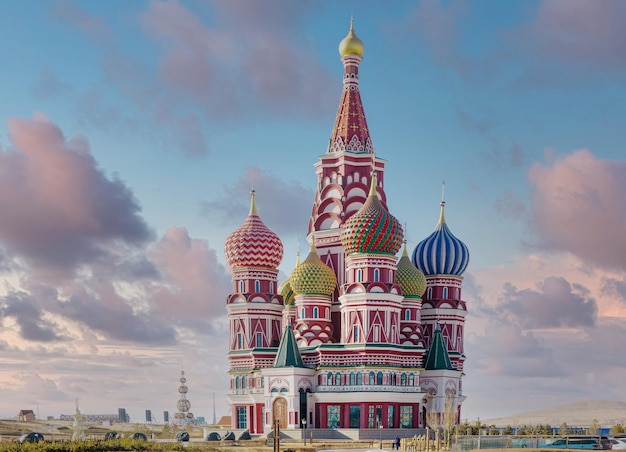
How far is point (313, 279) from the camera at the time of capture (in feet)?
220

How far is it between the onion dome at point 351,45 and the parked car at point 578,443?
112 feet

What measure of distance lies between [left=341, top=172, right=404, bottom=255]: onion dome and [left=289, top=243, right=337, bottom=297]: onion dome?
2.51 m

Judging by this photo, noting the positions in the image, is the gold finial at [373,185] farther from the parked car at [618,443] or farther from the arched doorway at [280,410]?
the parked car at [618,443]

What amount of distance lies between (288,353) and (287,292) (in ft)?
27.2

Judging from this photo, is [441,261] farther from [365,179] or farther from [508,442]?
[508,442]

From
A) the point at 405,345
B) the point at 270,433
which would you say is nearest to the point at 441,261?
the point at 405,345

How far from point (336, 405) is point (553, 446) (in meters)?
17.7

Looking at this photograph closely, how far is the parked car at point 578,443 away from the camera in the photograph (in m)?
50.3

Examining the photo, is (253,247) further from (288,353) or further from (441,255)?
(441,255)

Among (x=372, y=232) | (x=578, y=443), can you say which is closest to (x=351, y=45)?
(x=372, y=232)

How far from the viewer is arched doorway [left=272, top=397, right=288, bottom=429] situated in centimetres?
6407

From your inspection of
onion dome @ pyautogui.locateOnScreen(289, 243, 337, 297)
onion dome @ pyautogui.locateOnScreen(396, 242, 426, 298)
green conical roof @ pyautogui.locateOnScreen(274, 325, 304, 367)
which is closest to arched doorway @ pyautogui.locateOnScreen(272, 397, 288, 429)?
green conical roof @ pyautogui.locateOnScreen(274, 325, 304, 367)

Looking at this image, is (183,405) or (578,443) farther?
(183,405)

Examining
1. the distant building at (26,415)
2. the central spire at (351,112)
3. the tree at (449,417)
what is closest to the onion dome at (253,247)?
the central spire at (351,112)
